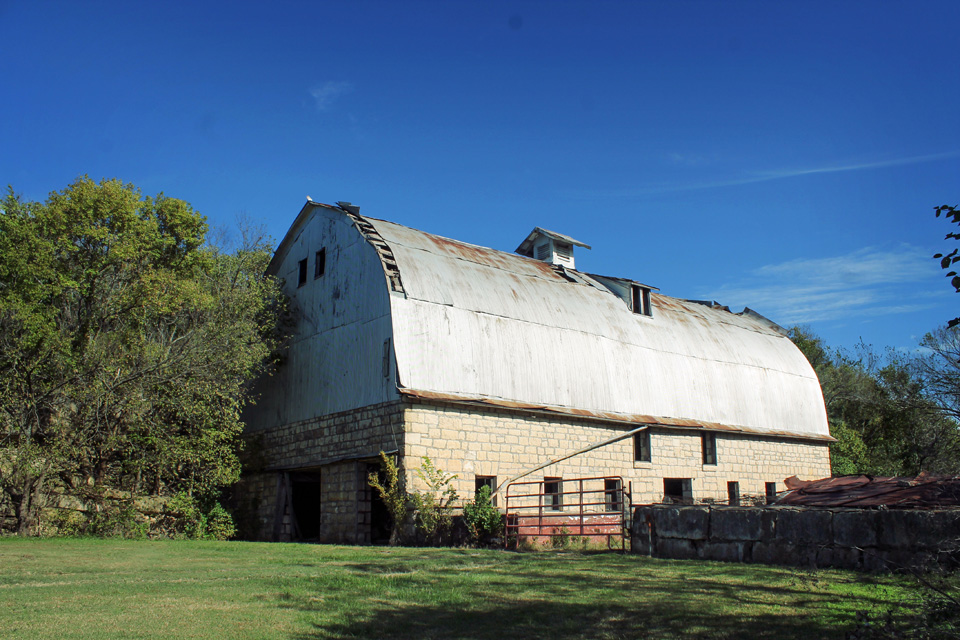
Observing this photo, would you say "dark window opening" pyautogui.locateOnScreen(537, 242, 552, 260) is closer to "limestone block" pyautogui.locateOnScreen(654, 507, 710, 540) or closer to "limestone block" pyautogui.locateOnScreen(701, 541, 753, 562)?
"limestone block" pyautogui.locateOnScreen(654, 507, 710, 540)

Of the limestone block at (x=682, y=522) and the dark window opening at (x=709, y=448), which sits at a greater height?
the dark window opening at (x=709, y=448)

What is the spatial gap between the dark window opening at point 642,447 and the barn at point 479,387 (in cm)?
7

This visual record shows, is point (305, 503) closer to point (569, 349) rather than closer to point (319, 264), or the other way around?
point (319, 264)

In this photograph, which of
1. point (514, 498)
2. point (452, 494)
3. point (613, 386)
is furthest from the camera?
point (613, 386)

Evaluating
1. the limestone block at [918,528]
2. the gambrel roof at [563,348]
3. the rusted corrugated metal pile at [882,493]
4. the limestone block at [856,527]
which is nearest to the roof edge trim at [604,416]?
the gambrel roof at [563,348]

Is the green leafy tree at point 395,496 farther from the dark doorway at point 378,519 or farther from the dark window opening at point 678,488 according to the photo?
the dark window opening at point 678,488

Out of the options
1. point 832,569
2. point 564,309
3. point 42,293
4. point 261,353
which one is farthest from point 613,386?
point 42,293

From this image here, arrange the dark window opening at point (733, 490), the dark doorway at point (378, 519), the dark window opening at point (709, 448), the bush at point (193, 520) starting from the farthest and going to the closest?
the dark window opening at point (733, 490), the dark window opening at point (709, 448), the bush at point (193, 520), the dark doorway at point (378, 519)

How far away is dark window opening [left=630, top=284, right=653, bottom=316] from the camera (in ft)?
87.4

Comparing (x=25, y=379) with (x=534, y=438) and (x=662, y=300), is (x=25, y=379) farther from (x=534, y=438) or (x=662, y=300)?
(x=662, y=300)

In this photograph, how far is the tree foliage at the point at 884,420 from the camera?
3253cm

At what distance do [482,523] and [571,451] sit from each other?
4846mm

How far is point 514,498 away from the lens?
2008 cm

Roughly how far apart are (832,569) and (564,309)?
1383 cm
